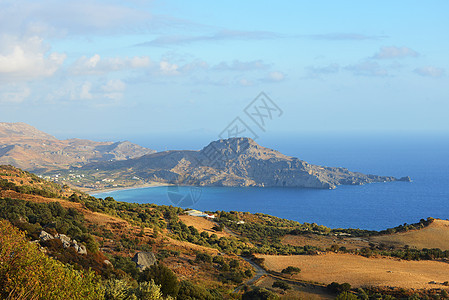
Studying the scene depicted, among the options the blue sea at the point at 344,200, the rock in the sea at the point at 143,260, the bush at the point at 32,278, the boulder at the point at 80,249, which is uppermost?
the bush at the point at 32,278

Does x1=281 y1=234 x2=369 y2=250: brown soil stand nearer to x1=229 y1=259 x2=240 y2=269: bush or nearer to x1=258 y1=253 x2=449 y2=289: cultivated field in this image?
x1=258 y1=253 x2=449 y2=289: cultivated field

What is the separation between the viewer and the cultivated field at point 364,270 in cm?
1998

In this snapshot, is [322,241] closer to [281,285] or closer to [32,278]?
[281,285]

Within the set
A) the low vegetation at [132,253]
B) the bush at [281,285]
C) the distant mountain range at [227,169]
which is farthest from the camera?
the distant mountain range at [227,169]

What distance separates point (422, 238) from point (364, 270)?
1776 centimetres

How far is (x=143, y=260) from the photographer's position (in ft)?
64.7

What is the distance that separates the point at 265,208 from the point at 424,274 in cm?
9224

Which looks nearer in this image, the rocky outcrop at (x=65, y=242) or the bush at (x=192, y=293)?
the bush at (x=192, y=293)

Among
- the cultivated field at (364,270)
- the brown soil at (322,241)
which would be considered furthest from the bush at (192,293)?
the brown soil at (322,241)

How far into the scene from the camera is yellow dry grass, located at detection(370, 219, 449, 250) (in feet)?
112

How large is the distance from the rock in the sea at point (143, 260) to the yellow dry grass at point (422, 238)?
25.2m

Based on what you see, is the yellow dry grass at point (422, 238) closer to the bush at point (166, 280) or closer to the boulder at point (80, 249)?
the bush at point (166, 280)

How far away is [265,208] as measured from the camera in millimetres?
113500

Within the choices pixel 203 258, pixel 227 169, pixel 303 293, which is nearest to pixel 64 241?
pixel 203 258
